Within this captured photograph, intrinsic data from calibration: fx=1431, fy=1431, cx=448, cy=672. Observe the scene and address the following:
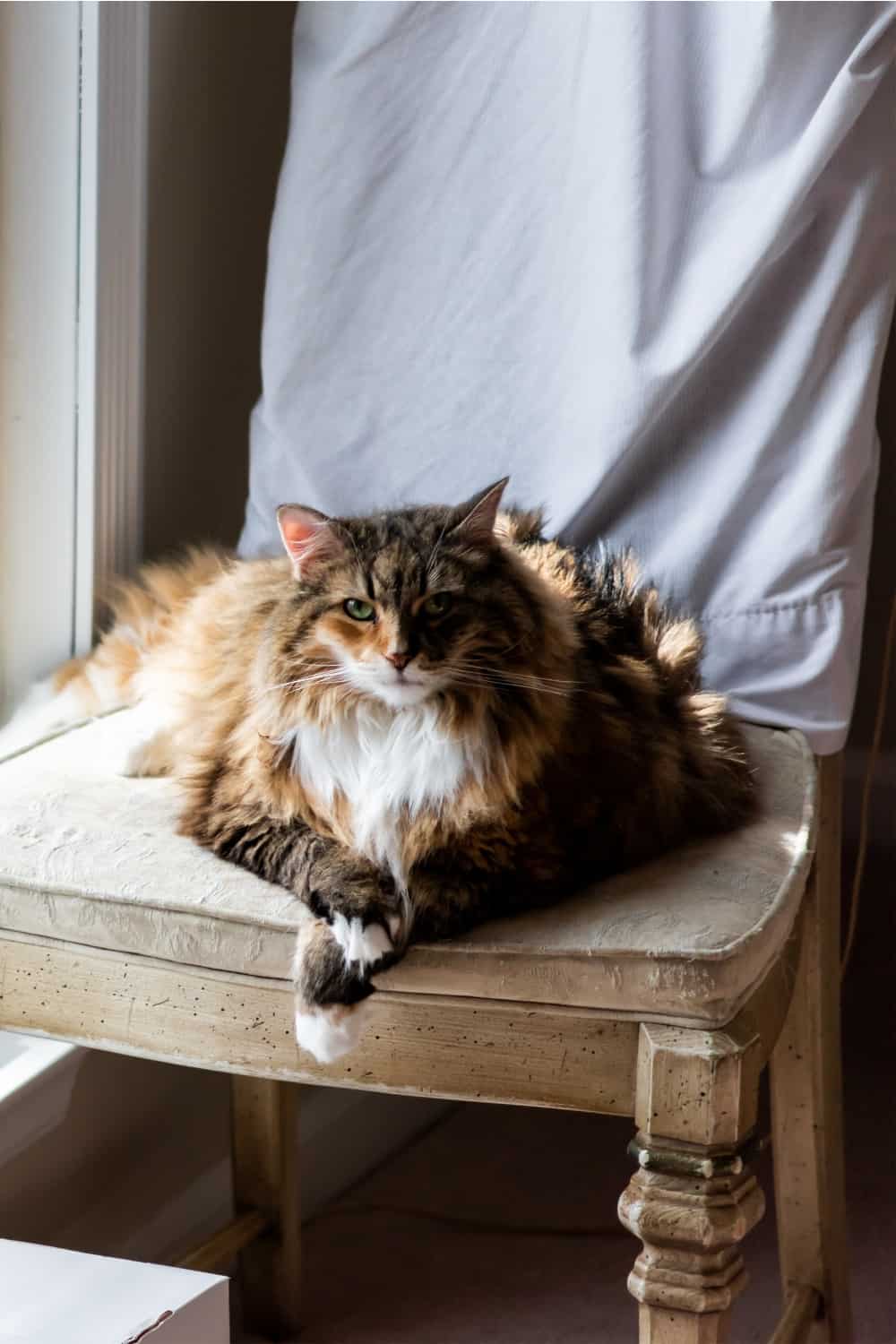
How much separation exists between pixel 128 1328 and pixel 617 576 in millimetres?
652

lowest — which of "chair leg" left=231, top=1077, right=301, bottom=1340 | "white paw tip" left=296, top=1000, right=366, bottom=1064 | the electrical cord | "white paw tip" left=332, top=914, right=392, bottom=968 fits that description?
the electrical cord

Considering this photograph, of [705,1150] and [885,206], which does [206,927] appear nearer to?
[705,1150]

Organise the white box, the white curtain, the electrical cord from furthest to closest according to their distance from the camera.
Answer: the electrical cord → the white curtain → the white box

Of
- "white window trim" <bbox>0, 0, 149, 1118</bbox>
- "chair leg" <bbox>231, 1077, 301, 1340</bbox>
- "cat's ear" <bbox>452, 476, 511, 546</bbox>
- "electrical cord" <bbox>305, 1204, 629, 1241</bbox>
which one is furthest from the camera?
"electrical cord" <bbox>305, 1204, 629, 1241</bbox>

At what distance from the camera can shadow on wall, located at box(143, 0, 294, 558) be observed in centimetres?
142

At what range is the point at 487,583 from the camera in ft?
3.05

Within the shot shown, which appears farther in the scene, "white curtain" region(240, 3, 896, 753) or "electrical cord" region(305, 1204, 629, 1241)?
"electrical cord" region(305, 1204, 629, 1241)

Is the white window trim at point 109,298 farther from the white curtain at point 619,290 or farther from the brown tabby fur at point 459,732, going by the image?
the brown tabby fur at point 459,732

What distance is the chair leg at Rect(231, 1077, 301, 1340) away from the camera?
1.41m

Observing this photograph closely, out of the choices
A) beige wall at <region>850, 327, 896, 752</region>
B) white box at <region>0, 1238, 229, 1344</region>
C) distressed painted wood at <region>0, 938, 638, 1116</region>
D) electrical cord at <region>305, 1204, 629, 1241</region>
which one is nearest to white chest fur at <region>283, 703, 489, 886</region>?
distressed painted wood at <region>0, 938, 638, 1116</region>

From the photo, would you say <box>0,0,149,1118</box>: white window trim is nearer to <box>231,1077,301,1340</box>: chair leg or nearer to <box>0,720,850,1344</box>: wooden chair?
<box>231,1077,301,1340</box>: chair leg

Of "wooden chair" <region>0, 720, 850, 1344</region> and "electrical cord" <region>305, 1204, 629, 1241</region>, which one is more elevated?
"wooden chair" <region>0, 720, 850, 1344</region>

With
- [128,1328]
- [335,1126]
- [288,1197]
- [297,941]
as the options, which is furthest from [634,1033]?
[335,1126]

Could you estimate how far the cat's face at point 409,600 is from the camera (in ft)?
2.92
